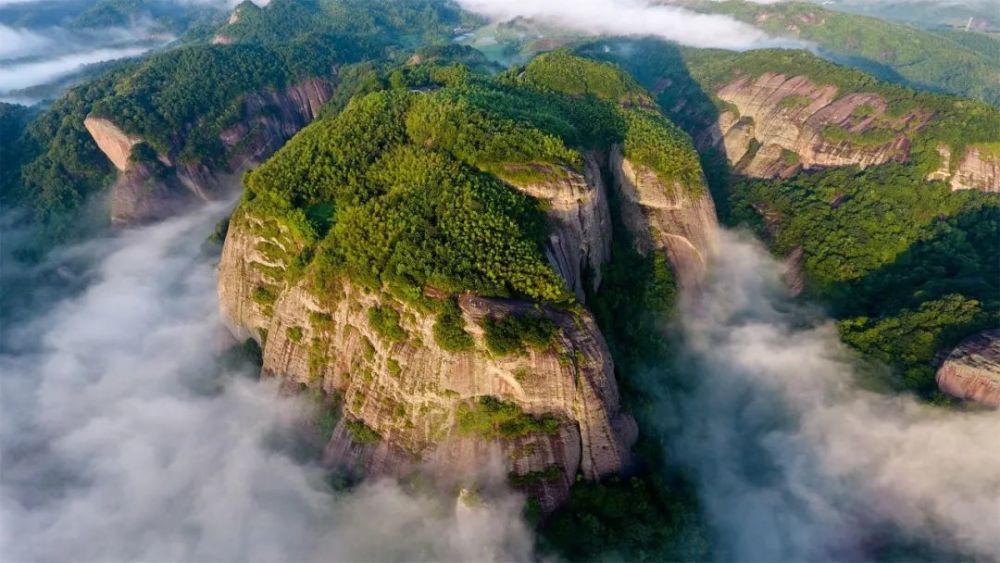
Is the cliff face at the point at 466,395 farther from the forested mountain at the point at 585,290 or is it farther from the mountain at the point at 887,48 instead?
the mountain at the point at 887,48

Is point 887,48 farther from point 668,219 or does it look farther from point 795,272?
point 668,219

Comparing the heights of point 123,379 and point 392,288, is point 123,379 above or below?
below

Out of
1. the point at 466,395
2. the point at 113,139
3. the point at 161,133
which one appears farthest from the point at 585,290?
the point at 113,139

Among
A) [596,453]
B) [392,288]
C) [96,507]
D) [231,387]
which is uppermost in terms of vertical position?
[392,288]

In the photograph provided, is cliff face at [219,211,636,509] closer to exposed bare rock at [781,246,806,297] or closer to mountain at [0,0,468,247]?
exposed bare rock at [781,246,806,297]

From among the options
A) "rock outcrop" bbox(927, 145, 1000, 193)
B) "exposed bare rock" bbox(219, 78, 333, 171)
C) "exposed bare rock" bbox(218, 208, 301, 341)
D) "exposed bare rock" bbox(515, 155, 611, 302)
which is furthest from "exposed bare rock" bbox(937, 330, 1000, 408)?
"exposed bare rock" bbox(219, 78, 333, 171)

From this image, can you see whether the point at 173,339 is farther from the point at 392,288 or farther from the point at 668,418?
the point at 668,418

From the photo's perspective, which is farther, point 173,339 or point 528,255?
point 173,339

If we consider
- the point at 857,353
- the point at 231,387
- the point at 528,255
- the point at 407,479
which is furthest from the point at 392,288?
the point at 857,353
